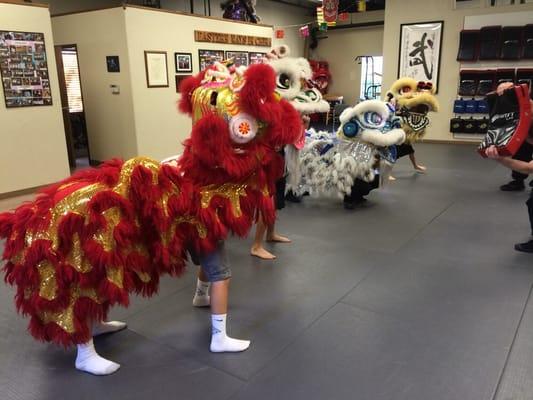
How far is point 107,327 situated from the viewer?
2498 mm

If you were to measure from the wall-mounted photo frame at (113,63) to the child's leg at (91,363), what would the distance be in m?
5.55

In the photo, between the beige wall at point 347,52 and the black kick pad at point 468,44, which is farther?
the beige wall at point 347,52

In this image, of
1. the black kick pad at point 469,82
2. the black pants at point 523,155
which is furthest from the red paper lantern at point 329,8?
the black pants at point 523,155

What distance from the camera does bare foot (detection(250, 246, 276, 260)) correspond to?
11.7 ft

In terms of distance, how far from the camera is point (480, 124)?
8.88 metres

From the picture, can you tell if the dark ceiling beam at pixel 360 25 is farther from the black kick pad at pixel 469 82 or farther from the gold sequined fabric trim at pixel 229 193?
the gold sequined fabric trim at pixel 229 193

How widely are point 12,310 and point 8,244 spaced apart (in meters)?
1.10

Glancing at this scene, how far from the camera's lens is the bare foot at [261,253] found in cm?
355

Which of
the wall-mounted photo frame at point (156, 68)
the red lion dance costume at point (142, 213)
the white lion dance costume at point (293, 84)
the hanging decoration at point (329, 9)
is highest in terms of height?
the hanging decoration at point (329, 9)

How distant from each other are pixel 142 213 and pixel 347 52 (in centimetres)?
1313

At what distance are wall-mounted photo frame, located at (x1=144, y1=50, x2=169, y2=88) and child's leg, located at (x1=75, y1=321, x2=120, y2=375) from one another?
5512 mm

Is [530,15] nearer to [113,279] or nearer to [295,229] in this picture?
[295,229]

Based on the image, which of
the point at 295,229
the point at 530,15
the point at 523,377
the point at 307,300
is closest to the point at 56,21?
the point at 295,229

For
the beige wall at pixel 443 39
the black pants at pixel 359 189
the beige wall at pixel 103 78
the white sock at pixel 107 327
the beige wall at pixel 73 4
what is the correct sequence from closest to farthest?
the white sock at pixel 107 327 < the black pants at pixel 359 189 < the beige wall at pixel 103 78 < the beige wall at pixel 73 4 < the beige wall at pixel 443 39
